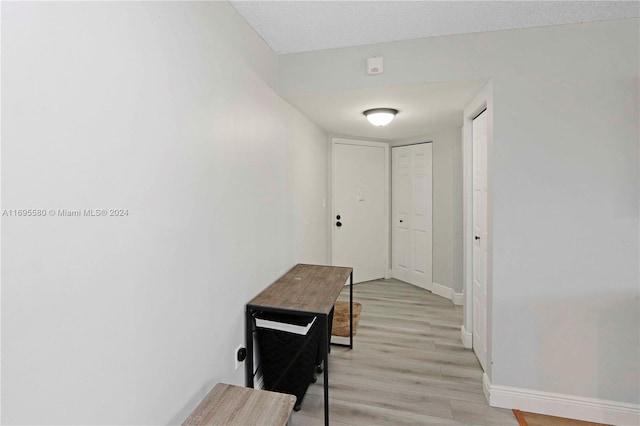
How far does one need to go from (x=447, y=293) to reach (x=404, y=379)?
6.54 feet

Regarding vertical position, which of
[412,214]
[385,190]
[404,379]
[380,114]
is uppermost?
[380,114]

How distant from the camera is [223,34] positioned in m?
1.71

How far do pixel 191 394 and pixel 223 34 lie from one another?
181 cm

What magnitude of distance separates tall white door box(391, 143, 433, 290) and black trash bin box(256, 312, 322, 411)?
9.11 feet

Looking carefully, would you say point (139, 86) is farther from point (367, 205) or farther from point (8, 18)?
point (367, 205)

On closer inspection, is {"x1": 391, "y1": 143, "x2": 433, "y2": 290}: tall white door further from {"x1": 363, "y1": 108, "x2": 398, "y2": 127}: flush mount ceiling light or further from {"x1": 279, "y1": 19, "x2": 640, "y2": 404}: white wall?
{"x1": 279, "y1": 19, "x2": 640, "y2": 404}: white wall

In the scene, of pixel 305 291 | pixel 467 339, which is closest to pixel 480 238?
pixel 467 339

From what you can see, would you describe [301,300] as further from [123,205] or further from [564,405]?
[564,405]

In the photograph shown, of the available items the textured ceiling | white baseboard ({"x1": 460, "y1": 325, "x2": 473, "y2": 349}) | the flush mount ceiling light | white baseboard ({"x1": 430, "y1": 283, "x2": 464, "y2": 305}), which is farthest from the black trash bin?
white baseboard ({"x1": 430, "y1": 283, "x2": 464, "y2": 305})

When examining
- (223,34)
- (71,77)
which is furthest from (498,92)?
(71,77)

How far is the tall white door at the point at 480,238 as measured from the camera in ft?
7.75

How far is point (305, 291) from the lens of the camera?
2164 mm

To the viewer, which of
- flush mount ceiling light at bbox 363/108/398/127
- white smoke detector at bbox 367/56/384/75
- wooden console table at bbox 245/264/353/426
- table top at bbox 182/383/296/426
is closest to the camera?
table top at bbox 182/383/296/426

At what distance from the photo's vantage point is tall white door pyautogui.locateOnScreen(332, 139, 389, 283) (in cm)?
441
